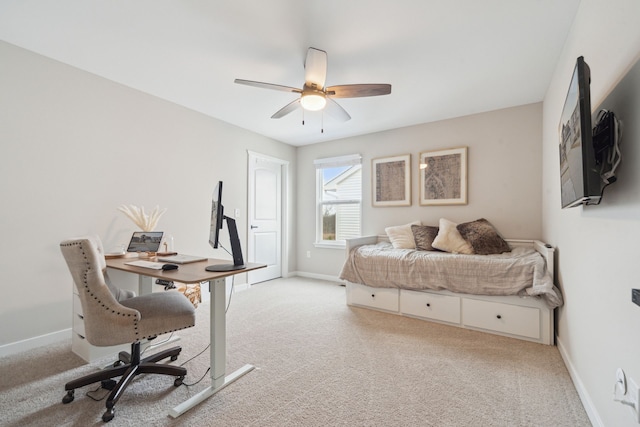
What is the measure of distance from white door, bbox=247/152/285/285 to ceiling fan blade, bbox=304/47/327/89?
2.35 metres

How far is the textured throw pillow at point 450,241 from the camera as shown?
10.7 ft

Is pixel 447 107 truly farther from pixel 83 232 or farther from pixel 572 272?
pixel 83 232

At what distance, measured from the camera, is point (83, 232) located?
8.65ft

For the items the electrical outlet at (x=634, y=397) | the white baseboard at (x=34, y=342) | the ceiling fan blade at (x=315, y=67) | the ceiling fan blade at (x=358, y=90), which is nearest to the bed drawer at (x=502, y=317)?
the electrical outlet at (x=634, y=397)

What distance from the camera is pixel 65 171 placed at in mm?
2545

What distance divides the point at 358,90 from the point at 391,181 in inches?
86.4

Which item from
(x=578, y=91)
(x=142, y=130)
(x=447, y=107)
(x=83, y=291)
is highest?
(x=447, y=107)

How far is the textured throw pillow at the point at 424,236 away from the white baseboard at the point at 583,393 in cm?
160

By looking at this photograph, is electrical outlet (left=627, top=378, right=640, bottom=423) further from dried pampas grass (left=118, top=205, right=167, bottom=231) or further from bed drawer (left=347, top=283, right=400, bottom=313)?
dried pampas grass (left=118, top=205, right=167, bottom=231)

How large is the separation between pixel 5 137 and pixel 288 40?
2391 millimetres

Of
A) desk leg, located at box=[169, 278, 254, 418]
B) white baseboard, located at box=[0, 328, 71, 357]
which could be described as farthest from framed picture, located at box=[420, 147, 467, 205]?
white baseboard, located at box=[0, 328, 71, 357]

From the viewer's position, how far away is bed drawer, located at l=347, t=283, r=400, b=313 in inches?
125

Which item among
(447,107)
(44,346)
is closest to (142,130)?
(44,346)

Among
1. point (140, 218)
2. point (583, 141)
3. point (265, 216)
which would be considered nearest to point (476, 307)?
point (583, 141)
